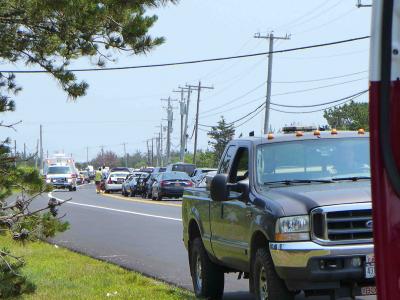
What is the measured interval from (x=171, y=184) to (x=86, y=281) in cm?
2988

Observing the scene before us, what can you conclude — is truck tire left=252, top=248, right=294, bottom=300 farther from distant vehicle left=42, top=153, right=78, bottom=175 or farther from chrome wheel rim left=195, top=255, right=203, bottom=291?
distant vehicle left=42, top=153, right=78, bottom=175

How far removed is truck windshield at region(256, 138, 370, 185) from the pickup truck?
0.04 ft

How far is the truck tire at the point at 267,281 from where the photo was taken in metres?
7.62

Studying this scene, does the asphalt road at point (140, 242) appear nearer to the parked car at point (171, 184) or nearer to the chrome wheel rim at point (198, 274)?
the chrome wheel rim at point (198, 274)

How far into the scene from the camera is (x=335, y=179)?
842cm

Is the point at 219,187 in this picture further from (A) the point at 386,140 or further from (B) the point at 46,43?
(A) the point at 386,140

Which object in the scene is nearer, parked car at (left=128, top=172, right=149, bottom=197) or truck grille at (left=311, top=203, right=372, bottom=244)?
truck grille at (left=311, top=203, right=372, bottom=244)

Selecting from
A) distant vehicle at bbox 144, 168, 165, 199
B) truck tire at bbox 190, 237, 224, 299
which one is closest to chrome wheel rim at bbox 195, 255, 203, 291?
truck tire at bbox 190, 237, 224, 299

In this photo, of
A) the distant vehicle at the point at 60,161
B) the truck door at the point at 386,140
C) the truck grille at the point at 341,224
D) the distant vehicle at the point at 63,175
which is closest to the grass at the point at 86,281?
the truck grille at the point at 341,224

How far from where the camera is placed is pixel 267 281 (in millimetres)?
7715

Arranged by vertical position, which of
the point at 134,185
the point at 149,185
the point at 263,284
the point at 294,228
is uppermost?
the point at 294,228

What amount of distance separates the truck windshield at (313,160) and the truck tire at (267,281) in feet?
3.32

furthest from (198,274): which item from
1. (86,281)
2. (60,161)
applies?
(60,161)

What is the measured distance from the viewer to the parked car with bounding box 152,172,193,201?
41.3m
